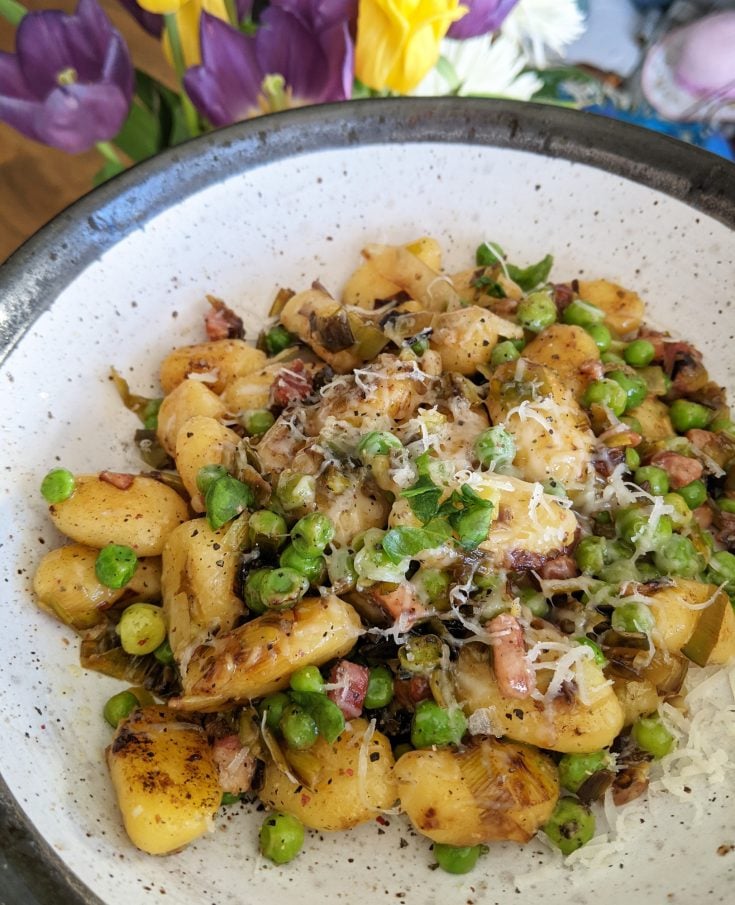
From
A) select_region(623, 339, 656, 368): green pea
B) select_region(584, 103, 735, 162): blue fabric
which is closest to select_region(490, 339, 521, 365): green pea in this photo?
select_region(623, 339, 656, 368): green pea

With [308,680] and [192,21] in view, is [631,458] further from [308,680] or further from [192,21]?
[192,21]

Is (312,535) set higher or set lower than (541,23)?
lower

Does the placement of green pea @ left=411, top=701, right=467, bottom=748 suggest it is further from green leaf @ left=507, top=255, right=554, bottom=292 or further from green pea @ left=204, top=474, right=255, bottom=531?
green leaf @ left=507, top=255, right=554, bottom=292

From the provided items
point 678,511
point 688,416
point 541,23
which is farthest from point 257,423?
point 541,23

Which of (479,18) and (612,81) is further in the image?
(612,81)

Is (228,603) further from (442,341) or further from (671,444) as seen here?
(671,444)

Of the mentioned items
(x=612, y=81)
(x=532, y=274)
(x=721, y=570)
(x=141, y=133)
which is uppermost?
(x=612, y=81)

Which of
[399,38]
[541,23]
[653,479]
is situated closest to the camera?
[653,479]
